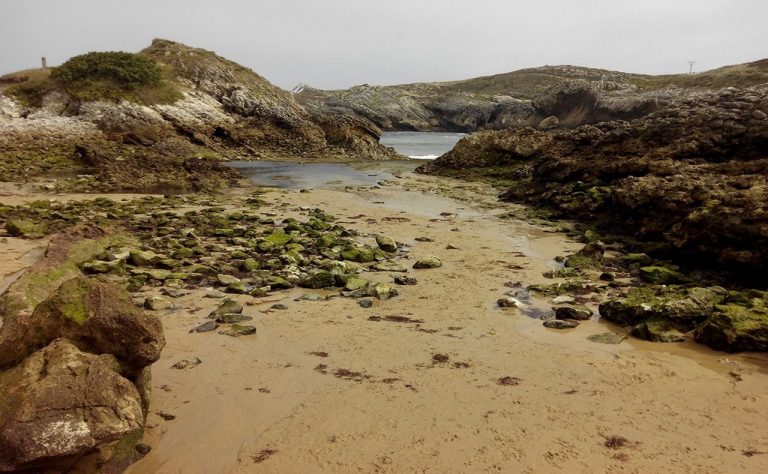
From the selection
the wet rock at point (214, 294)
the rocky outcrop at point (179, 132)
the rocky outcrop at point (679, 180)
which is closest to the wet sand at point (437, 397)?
the wet rock at point (214, 294)

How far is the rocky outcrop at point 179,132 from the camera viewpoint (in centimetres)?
2791

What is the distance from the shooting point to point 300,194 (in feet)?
81.9

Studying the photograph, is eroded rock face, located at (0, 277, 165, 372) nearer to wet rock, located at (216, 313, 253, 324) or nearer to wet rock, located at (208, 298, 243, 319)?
wet rock, located at (216, 313, 253, 324)

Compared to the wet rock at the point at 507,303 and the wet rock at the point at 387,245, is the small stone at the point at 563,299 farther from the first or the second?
the wet rock at the point at 387,245

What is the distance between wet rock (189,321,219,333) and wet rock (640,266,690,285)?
8.99 meters

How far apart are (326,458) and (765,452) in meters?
4.14

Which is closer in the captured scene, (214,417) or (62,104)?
(214,417)

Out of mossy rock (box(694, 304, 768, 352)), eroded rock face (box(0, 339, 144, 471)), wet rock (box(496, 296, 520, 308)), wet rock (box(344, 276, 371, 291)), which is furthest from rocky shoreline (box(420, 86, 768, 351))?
eroded rock face (box(0, 339, 144, 471))

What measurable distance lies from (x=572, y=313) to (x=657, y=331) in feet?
4.28

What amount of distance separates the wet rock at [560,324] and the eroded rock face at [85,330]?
5904mm

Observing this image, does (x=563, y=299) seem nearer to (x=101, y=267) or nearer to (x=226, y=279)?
(x=226, y=279)

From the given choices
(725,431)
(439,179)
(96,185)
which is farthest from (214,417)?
(439,179)

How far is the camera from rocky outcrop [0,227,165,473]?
12.4 ft

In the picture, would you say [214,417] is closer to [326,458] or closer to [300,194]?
[326,458]
